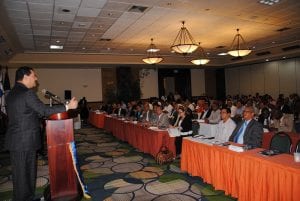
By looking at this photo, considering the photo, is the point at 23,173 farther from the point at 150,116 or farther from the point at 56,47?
the point at 56,47

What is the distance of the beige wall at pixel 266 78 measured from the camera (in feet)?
51.5

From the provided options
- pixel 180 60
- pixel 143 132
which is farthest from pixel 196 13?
pixel 180 60

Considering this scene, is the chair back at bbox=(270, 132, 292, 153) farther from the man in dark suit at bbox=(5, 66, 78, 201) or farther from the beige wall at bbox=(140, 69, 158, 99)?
the beige wall at bbox=(140, 69, 158, 99)

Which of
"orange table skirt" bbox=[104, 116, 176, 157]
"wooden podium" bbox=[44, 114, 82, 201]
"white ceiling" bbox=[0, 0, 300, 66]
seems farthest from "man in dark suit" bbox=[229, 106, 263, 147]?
"white ceiling" bbox=[0, 0, 300, 66]

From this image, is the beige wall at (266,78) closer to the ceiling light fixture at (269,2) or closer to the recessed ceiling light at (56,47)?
the ceiling light fixture at (269,2)

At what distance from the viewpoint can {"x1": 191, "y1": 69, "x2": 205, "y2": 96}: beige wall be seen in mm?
20094

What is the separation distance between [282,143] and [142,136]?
3.66m

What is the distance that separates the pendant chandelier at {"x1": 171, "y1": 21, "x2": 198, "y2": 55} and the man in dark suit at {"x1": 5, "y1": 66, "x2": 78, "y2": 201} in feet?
16.5

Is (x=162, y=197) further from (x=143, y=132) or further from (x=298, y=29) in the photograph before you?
(x=298, y=29)

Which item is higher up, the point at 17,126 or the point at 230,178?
the point at 17,126

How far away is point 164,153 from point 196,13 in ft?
12.5

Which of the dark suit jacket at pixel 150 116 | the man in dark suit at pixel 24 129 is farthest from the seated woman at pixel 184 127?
the man in dark suit at pixel 24 129

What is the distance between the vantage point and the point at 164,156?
5.61 metres

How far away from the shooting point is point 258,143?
407 centimetres
